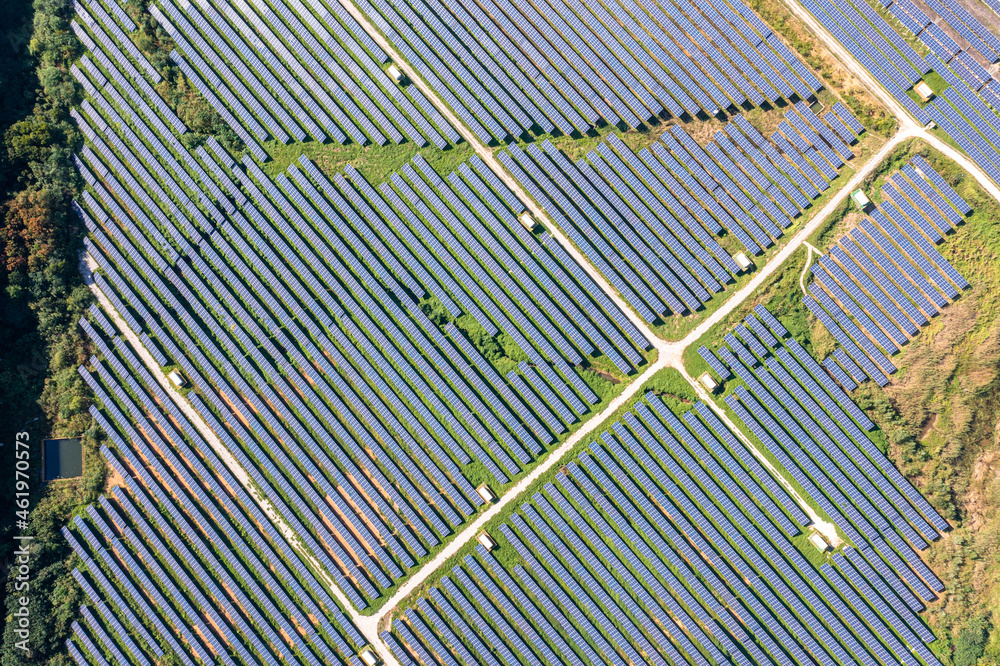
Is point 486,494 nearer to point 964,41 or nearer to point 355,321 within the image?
point 355,321

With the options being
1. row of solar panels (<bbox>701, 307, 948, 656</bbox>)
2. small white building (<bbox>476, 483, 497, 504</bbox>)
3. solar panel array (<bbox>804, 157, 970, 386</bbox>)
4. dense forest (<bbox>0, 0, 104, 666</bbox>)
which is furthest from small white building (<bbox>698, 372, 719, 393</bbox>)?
dense forest (<bbox>0, 0, 104, 666</bbox>)

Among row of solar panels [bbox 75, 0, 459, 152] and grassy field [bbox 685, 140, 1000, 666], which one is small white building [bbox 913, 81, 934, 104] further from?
row of solar panels [bbox 75, 0, 459, 152]

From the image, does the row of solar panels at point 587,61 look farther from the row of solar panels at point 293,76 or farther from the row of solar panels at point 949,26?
the row of solar panels at point 949,26

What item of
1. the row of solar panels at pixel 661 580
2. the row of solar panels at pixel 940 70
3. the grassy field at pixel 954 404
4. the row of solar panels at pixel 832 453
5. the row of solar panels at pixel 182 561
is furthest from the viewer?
the row of solar panels at pixel 182 561

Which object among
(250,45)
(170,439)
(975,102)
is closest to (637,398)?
(975,102)

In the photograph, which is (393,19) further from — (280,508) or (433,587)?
(433,587)

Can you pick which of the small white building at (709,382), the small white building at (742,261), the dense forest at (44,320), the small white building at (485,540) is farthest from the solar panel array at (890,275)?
the dense forest at (44,320)
